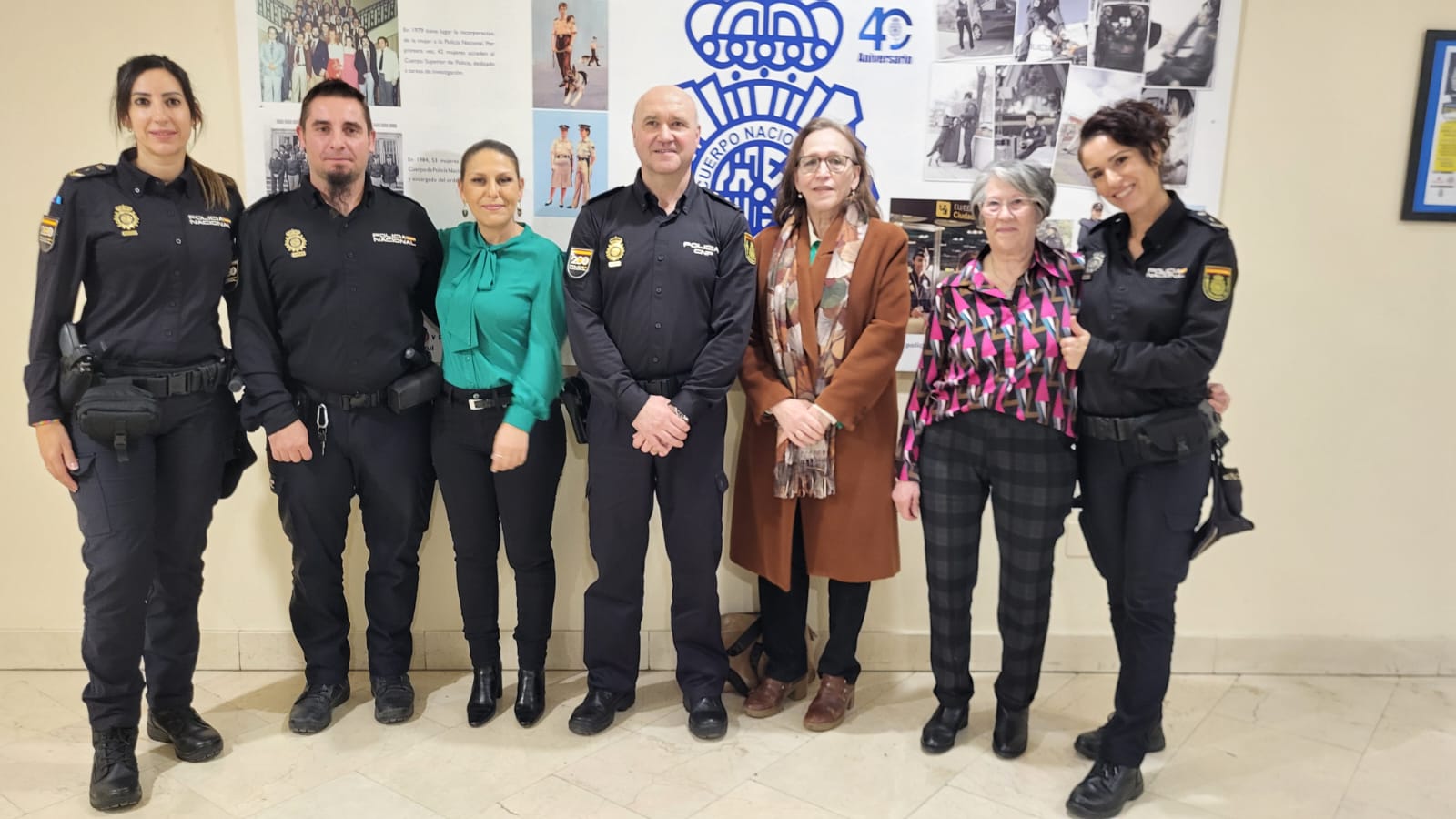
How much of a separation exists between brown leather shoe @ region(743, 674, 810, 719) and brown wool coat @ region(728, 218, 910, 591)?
0.36 metres

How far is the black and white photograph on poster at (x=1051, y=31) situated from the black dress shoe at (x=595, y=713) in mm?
2330

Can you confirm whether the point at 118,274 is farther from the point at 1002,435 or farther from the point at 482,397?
the point at 1002,435

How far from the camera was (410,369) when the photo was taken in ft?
8.99

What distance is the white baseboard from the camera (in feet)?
10.6

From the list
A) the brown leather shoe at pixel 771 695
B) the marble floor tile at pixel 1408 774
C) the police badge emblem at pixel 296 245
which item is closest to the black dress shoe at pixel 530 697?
the brown leather shoe at pixel 771 695

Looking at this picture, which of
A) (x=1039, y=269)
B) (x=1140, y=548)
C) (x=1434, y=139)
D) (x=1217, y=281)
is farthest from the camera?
(x=1434, y=139)

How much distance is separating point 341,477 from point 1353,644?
3.35m

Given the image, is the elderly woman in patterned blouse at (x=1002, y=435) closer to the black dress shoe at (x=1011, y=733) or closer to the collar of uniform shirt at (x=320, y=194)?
the black dress shoe at (x=1011, y=733)

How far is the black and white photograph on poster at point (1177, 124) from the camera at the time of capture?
303 centimetres

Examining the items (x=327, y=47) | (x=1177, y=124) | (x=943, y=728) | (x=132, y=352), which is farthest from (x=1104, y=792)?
(x=327, y=47)

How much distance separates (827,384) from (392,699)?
159 centimetres

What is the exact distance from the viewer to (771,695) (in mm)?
2941

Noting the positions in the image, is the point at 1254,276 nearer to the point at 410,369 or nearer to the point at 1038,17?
the point at 1038,17

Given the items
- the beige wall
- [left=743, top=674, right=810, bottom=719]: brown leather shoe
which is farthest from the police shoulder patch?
[left=743, top=674, right=810, bottom=719]: brown leather shoe
